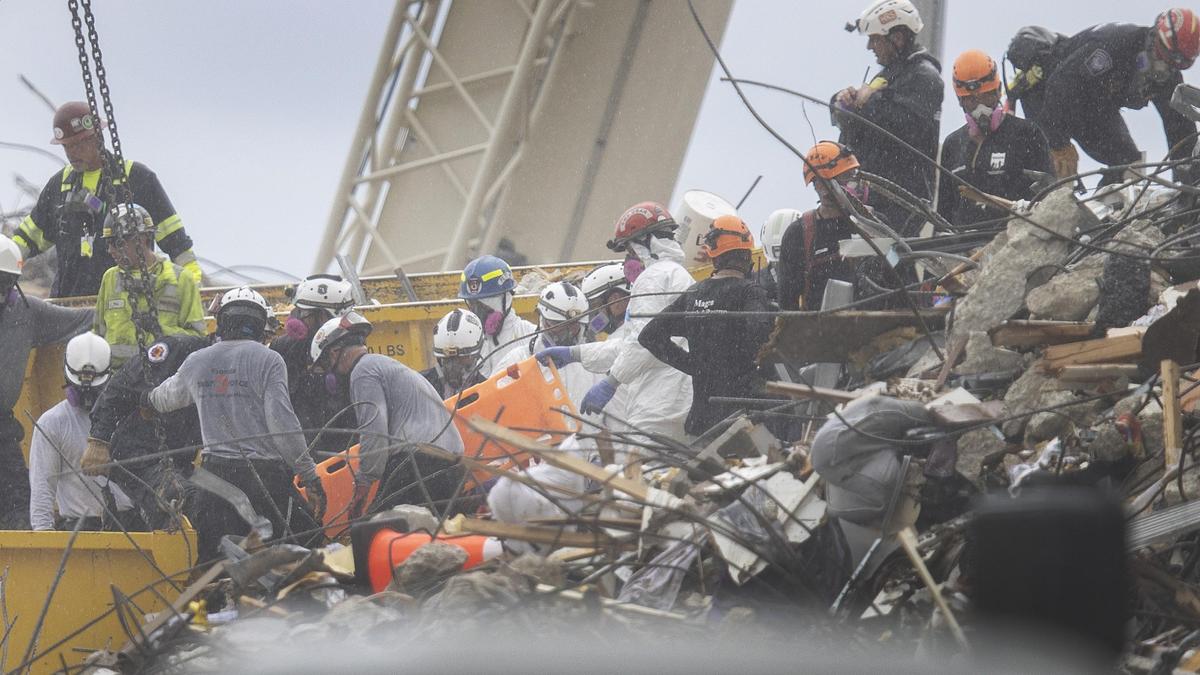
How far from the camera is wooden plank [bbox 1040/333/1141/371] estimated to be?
227 inches

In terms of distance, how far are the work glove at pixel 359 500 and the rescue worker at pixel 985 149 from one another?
3432mm

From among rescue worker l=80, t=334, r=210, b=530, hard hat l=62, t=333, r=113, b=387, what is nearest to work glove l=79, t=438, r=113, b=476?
rescue worker l=80, t=334, r=210, b=530

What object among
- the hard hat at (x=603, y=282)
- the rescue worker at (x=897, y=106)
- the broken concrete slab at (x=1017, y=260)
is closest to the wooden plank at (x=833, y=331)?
the broken concrete slab at (x=1017, y=260)

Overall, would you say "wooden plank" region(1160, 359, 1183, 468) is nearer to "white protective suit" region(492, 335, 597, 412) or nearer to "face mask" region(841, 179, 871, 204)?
"face mask" region(841, 179, 871, 204)

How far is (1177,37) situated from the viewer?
902 cm

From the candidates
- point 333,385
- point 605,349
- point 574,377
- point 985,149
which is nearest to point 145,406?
point 333,385

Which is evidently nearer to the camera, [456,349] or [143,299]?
[456,349]

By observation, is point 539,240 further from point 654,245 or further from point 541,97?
point 654,245

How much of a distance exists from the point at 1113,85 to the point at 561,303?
341 cm

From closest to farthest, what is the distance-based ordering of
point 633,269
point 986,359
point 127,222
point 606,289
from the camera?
point 986,359, point 127,222, point 633,269, point 606,289

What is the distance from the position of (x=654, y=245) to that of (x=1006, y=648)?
25.8ft

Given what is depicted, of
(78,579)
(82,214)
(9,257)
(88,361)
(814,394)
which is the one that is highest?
(82,214)

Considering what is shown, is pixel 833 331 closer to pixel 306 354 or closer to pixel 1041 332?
pixel 1041 332

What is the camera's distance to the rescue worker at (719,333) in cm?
800
